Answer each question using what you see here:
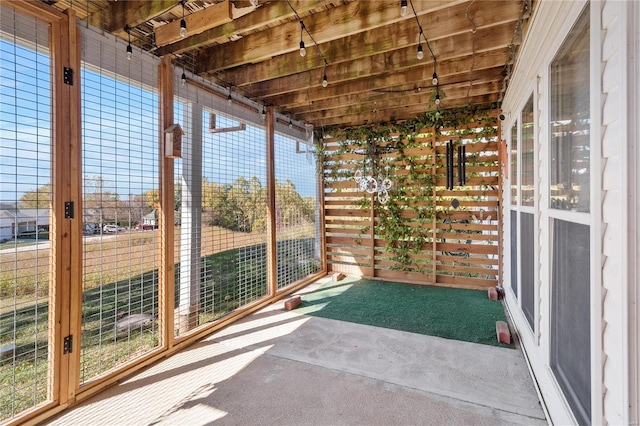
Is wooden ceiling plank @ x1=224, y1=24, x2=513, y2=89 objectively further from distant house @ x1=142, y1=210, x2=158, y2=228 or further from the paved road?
the paved road

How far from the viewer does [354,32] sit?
2236mm

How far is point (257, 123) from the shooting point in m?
3.71

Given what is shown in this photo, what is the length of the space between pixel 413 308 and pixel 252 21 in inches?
133

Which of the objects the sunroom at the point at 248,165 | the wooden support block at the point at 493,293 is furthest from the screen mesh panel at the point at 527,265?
the wooden support block at the point at 493,293

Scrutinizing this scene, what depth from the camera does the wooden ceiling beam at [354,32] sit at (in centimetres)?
215

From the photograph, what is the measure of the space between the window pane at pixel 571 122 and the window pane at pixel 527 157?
64cm

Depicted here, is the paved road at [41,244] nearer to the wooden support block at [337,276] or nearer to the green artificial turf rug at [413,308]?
the green artificial turf rug at [413,308]

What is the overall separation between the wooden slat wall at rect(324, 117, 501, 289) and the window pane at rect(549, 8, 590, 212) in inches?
97.5

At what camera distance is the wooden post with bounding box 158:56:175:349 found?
8.26 ft

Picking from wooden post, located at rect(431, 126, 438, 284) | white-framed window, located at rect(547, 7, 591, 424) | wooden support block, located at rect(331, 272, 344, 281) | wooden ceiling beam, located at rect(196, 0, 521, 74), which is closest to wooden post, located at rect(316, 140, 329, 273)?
wooden support block, located at rect(331, 272, 344, 281)

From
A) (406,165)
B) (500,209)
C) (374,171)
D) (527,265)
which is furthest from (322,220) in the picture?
(527,265)

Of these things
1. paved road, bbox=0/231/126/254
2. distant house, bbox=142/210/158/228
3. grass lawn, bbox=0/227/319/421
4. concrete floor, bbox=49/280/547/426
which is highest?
distant house, bbox=142/210/158/228

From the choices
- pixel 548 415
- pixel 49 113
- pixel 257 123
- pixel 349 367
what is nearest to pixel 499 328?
pixel 548 415

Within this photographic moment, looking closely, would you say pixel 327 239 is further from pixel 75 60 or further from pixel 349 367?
pixel 75 60
